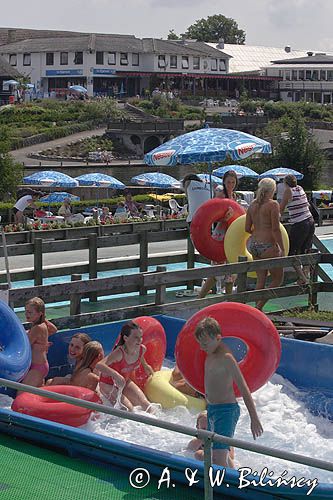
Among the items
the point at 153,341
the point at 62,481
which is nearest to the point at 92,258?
the point at 153,341

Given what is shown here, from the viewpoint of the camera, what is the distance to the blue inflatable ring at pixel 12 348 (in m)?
8.44

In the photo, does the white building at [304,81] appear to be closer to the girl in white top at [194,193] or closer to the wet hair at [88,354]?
the girl in white top at [194,193]

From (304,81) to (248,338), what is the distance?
346 ft

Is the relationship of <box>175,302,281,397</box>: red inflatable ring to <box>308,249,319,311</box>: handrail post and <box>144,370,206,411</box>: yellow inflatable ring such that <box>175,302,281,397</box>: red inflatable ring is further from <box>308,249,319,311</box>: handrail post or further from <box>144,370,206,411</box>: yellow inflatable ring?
<box>308,249,319,311</box>: handrail post

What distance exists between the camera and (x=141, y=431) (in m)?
8.30

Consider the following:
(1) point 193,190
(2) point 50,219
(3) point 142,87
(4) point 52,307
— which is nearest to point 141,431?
(4) point 52,307

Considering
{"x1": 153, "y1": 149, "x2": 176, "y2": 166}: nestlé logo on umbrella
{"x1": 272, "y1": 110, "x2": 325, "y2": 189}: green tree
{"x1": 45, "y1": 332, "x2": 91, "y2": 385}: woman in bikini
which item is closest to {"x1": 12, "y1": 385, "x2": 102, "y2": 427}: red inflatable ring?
{"x1": 45, "y1": 332, "x2": 91, "y2": 385}: woman in bikini

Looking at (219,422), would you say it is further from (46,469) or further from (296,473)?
(46,469)

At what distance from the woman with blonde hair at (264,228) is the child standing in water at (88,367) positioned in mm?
3609

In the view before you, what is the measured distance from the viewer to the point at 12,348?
8.71 m

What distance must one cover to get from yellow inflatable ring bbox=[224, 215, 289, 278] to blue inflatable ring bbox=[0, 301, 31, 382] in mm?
4324

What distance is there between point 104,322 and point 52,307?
2.85 meters

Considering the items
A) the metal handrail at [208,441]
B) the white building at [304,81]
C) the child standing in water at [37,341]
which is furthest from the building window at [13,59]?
the metal handrail at [208,441]

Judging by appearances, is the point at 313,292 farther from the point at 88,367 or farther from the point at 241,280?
the point at 88,367
